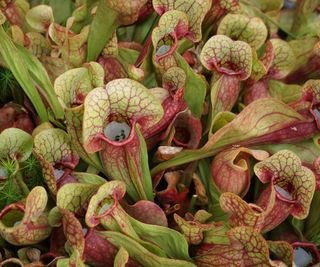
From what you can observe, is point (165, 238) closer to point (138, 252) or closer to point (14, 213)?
point (138, 252)

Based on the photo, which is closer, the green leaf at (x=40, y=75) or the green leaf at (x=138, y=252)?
the green leaf at (x=138, y=252)

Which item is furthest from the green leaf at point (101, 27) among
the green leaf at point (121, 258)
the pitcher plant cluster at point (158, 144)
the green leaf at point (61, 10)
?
the green leaf at point (121, 258)

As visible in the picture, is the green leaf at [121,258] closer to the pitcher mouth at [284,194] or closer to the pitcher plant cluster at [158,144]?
the pitcher plant cluster at [158,144]

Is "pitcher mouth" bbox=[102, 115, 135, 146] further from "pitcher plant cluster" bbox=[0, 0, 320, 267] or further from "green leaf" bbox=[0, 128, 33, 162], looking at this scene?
"green leaf" bbox=[0, 128, 33, 162]

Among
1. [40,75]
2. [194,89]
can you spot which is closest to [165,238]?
[194,89]

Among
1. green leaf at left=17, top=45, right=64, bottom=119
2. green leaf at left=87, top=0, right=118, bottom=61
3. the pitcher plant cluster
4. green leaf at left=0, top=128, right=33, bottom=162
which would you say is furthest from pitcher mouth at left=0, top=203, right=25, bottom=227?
green leaf at left=87, top=0, right=118, bottom=61

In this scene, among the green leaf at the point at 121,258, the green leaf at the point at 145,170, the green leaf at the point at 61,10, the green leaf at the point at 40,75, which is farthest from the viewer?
the green leaf at the point at 61,10
